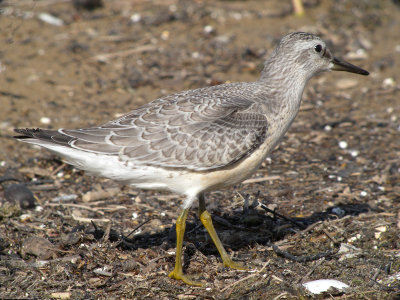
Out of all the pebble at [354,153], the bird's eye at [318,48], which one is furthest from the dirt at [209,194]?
the bird's eye at [318,48]

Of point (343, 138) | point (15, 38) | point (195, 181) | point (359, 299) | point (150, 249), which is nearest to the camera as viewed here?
point (359, 299)

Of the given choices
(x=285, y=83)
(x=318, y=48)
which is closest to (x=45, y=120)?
(x=285, y=83)

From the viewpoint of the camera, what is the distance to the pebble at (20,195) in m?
6.95

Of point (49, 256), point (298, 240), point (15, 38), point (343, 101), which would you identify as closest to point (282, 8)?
point (343, 101)

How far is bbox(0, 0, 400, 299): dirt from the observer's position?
17.9 ft

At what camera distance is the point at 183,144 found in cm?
551

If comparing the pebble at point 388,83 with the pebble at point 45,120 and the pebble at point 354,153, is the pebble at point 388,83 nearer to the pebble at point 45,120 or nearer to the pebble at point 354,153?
the pebble at point 354,153

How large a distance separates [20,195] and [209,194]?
8.23ft

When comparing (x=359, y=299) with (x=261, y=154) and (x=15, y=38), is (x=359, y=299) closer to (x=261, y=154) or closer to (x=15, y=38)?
(x=261, y=154)

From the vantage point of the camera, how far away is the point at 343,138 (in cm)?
874

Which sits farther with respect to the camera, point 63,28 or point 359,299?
point 63,28

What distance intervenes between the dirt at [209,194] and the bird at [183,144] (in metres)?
0.69

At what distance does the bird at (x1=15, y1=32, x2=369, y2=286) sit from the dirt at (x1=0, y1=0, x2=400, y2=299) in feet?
2.27

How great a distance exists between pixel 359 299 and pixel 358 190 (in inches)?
105
